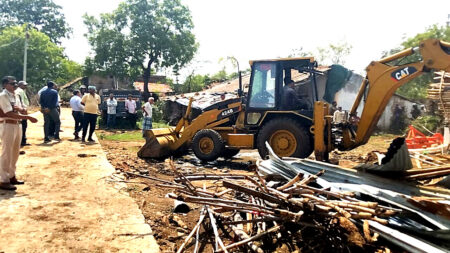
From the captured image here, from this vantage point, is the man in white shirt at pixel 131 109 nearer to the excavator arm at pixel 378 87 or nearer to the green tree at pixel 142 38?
the excavator arm at pixel 378 87

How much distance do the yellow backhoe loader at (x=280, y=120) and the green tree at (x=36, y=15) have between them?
2048 inches

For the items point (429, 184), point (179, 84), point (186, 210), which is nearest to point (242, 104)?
point (186, 210)

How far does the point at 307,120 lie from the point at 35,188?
5225 millimetres

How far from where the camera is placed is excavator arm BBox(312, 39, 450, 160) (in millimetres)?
5117

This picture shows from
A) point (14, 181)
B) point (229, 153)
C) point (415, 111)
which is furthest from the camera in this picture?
point (415, 111)

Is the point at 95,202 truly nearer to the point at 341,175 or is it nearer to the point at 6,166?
the point at 6,166

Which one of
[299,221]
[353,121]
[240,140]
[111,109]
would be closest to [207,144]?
[240,140]

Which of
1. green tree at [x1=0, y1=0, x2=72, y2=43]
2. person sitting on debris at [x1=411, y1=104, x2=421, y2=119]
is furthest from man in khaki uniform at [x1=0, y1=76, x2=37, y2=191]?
green tree at [x1=0, y1=0, x2=72, y2=43]

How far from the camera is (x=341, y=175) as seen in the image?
4066mm

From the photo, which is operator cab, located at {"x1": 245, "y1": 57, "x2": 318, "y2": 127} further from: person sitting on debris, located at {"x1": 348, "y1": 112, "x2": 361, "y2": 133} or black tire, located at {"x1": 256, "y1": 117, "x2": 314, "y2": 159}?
person sitting on debris, located at {"x1": 348, "y1": 112, "x2": 361, "y2": 133}

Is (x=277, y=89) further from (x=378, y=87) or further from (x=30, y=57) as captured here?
(x=30, y=57)

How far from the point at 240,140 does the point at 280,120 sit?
111cm

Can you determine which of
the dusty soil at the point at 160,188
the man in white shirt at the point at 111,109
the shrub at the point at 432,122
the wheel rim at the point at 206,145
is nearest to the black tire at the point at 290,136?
the dusty soil at the point at 160,188

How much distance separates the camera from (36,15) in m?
52.6
